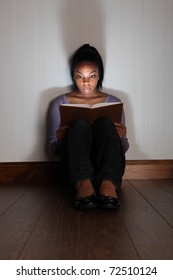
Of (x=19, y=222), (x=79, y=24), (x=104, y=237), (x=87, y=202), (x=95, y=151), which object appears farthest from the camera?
(x=79, y=24)

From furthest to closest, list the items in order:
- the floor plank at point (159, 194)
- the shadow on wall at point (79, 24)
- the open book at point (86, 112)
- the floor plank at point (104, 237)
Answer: the shadow on wall at point (79, 24), the open book at point (86, 112), the floor plank at point (159, 194), the floor plank at point (104, 237)

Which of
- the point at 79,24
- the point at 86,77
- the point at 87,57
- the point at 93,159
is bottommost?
the point at 93,159

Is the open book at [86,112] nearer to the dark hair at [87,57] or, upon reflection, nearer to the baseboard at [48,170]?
the dark hair at [87,57]

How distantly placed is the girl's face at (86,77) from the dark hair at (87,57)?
0.03 metres

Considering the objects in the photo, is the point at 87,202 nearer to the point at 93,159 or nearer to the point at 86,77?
the point at 93,159

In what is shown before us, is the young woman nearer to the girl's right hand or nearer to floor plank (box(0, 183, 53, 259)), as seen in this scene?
the girl's right hand

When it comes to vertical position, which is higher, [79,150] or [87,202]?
[79,150]

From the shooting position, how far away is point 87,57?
1.77m

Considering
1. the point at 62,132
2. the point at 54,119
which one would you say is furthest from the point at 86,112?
the point at 54,119

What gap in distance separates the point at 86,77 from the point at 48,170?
57 centimetres

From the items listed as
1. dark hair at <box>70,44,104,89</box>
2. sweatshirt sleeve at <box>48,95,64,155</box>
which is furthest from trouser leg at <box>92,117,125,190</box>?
dark hair at <box>70,44,104,89</box>

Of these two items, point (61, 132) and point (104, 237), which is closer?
point (104, 237)

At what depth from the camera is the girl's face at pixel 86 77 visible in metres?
1.76

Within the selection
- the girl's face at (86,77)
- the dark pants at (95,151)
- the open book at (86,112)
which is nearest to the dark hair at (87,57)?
the girl's face at (86,77)
